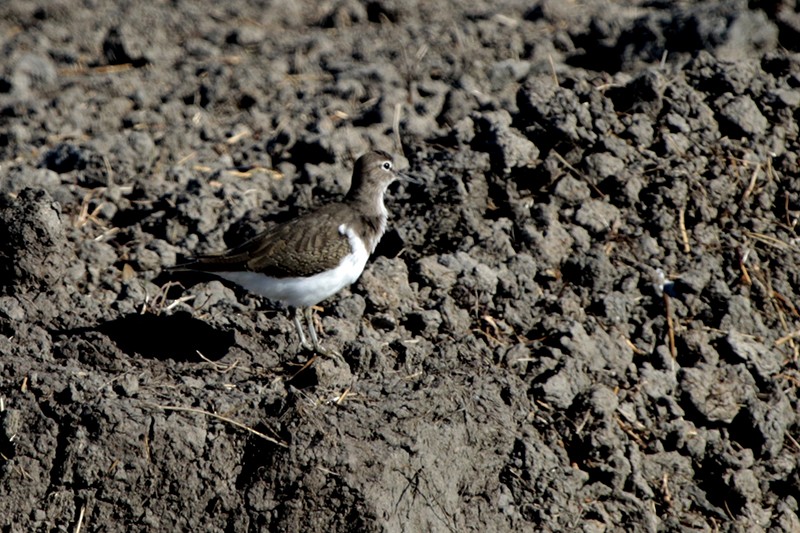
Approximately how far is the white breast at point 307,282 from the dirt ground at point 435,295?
1.14 ft

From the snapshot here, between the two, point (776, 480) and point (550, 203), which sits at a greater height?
point (550, 203)

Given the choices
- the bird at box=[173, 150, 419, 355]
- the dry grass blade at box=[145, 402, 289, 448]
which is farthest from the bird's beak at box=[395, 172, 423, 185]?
the dry grass blade at box=[145, 402, 289, 448]

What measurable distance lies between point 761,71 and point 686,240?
6.64 ft

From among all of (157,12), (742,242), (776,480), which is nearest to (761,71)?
(742,242)

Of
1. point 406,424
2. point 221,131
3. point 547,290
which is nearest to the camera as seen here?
point 406,424

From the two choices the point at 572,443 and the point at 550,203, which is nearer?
the point at 572,443

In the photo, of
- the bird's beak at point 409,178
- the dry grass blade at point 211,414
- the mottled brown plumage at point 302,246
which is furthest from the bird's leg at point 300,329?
the bird's beak at point 409,178

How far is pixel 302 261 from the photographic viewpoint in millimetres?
7020

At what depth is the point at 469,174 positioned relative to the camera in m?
8.25

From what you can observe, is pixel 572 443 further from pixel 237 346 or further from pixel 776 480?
pixel 237 346

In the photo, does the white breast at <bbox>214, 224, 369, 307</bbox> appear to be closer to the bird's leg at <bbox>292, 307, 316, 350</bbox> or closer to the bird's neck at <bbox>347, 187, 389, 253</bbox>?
the bird's leg at <bbox>292, 307, 316, 350</bbox>

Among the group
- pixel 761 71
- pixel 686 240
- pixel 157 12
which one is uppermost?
pixel 761 71

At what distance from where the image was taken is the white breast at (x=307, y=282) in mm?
6938

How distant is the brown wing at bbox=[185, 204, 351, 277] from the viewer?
699 cm
